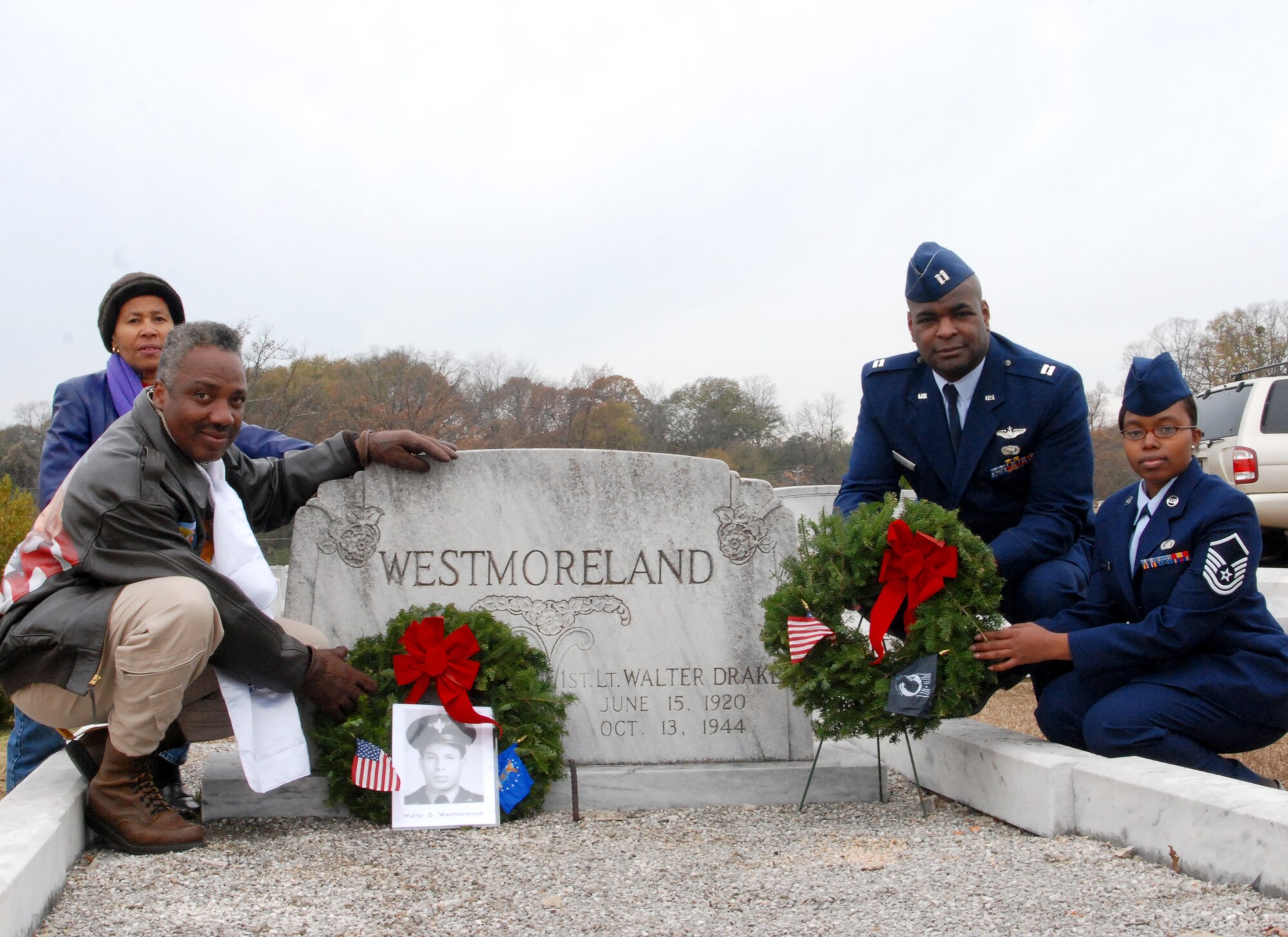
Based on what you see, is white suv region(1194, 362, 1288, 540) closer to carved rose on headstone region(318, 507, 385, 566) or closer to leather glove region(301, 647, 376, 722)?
carved rose on headstone region(318, 507, 385, 566)

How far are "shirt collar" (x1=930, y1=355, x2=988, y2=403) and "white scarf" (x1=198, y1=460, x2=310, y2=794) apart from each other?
2.39 m

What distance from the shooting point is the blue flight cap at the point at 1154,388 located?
3299 millimetres

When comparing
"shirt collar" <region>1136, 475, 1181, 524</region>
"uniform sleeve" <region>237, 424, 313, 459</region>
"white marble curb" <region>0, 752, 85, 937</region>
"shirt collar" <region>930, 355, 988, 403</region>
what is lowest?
"white marble curb" <region>0, 752, 85, 937</region>

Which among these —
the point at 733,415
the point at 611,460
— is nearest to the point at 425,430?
the point at 733,415

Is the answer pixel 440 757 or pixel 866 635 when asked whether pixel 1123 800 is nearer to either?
pixel 866 635

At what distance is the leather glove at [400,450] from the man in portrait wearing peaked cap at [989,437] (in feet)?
4.78

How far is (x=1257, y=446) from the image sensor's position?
873cm

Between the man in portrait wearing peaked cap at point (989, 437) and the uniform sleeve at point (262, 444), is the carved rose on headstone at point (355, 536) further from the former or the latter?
the man in portrait wearing peaked cap at point (989, 437)

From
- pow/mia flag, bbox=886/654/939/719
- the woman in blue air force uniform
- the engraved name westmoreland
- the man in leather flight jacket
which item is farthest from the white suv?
the man in leather flight jacket

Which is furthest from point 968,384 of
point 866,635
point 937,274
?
point 866,635

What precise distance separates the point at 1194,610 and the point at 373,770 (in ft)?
8.16

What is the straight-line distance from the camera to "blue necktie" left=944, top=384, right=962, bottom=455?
12.8ft

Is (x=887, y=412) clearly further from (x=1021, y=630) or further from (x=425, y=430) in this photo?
(x=425, y=430)

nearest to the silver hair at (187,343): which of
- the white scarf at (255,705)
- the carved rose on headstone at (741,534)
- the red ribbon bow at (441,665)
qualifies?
the white scarf at (255,705)
